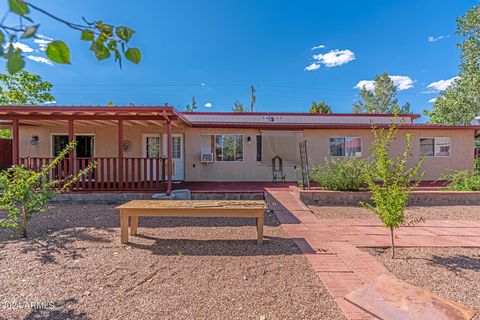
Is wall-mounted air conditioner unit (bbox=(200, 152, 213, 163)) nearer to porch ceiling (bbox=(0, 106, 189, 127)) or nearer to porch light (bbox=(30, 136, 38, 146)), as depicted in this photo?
porch ceiling (bbox=(0, 106, 189, 127))

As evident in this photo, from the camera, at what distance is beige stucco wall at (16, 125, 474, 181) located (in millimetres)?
10219

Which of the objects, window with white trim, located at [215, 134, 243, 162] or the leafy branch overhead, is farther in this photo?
window with white trim, located at [215, 134, 243, 162]

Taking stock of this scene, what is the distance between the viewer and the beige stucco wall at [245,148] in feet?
33.5

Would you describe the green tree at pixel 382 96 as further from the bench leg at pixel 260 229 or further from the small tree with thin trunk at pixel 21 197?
the small tree with thin trunk at pixel 21 197

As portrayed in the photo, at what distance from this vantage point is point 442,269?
3221 millimetres

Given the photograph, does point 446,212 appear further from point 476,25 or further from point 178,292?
point 476,25

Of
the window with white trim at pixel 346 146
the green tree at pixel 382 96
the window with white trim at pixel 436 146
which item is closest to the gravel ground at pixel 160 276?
the window with white trim at pixel 346 146

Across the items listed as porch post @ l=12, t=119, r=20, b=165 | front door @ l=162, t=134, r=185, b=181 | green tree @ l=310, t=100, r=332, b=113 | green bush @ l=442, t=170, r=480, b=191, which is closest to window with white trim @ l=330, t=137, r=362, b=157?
green bush @ l=442, t=170, r=480, b=191

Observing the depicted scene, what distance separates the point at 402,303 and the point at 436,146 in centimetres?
1145

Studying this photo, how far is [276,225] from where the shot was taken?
208 inches

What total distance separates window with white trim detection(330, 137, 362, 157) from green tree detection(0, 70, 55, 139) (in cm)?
2118

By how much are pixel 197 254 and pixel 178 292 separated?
1.04 m

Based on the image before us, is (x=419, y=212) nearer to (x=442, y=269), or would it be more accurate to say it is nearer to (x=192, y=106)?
(x=442, y=269)

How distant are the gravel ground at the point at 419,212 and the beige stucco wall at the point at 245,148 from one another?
424 centimetres
